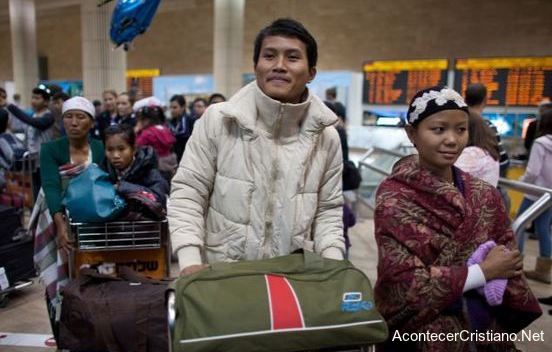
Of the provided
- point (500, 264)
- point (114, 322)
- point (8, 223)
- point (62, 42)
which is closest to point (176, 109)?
point (8, 223)

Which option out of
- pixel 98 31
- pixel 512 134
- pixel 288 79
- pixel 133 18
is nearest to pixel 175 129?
pixel 133 18

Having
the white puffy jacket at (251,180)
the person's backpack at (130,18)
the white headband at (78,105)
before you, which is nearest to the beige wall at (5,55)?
the person's backpack at (130,18)

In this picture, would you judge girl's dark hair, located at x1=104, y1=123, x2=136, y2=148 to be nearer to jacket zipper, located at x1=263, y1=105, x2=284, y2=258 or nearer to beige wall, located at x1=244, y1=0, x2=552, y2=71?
jacket zipper, located at x1=263, y1=105, x2=284, y2=258

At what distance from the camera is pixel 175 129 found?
6.39 meters

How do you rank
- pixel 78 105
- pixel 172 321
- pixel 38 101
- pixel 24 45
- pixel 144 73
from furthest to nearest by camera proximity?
pixel 144 73
pixel 24 45
pixel 38 101
pixel 78 105
pixel 172 321

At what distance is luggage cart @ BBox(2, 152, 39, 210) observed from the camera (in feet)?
20.6

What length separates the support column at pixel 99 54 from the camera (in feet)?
31.0

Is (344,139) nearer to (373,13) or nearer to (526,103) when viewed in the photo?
(526,103)

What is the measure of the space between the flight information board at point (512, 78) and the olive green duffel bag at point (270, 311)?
9947 mm

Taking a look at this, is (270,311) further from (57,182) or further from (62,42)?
(62,42)

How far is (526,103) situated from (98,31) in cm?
935

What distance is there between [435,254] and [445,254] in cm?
3

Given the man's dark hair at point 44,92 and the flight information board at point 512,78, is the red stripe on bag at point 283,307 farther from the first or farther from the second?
the flight information board at point 512,78

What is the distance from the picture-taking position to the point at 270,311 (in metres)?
1.17
